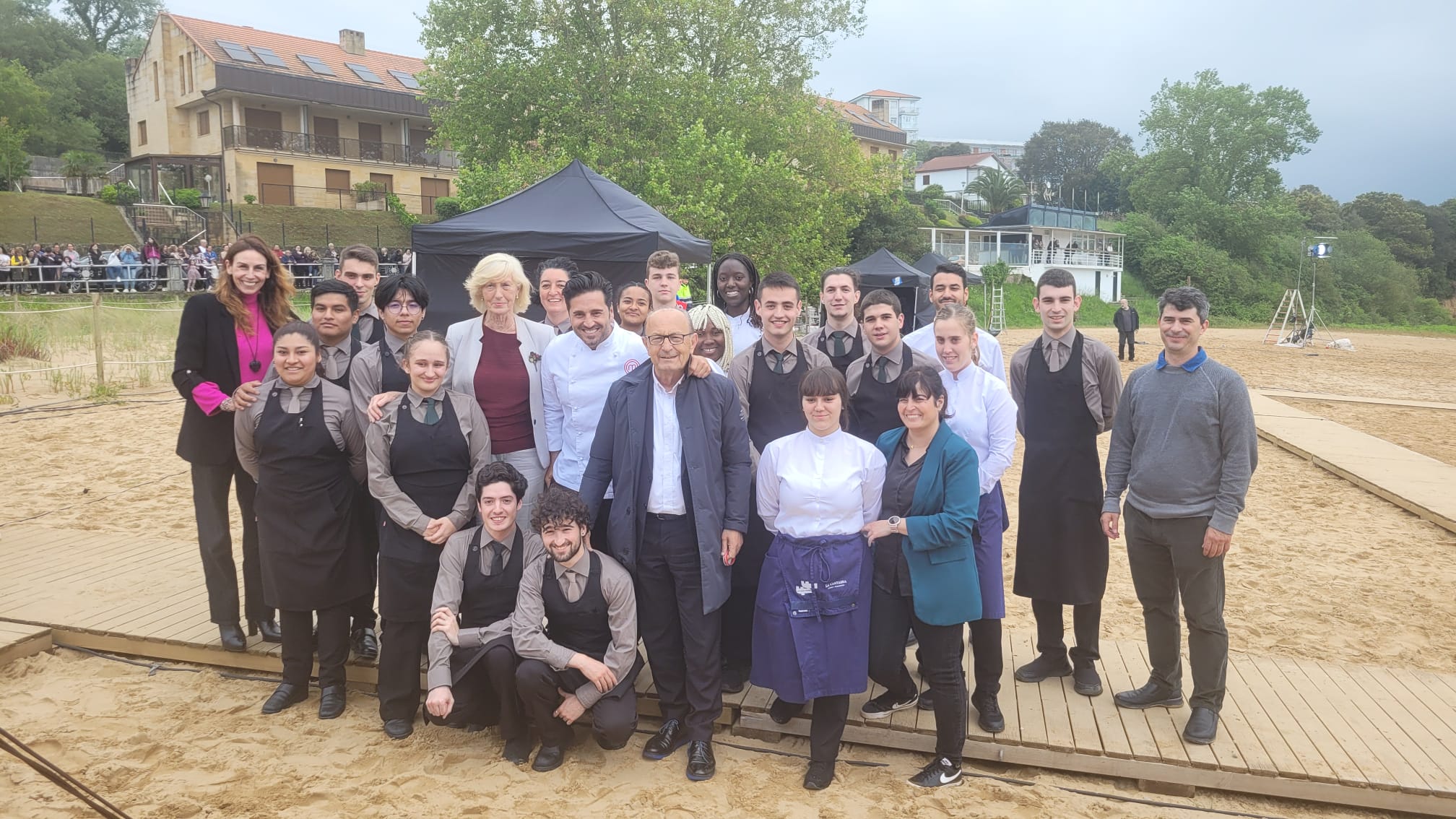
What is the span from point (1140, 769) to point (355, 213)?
30637mm

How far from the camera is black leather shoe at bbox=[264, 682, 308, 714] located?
3.93 m

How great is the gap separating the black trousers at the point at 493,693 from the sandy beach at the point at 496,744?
0.49 feet

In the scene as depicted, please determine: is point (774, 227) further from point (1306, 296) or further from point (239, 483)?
point (1306, 296)

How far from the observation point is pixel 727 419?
3.51 m

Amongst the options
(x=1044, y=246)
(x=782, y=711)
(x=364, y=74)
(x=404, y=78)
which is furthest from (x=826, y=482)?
(x=1044, y=246)

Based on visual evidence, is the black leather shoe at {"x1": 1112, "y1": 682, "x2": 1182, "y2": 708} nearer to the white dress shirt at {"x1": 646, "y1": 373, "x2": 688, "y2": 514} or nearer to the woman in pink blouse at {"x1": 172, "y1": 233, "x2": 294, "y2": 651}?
the white dress shirt at {"x1": 646, "y1": 373, "x2": 688, "y2": 514}

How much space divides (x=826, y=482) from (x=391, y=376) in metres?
1.97

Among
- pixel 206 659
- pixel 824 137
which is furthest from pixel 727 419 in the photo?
pixel 824 137

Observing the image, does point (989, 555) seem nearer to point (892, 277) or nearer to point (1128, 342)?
point (892, 277)

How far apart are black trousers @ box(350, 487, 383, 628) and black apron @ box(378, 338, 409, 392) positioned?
1.51ft

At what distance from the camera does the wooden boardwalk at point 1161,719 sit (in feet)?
10.8

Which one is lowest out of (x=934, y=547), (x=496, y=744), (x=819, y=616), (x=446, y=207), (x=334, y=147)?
(x=496, y=744)

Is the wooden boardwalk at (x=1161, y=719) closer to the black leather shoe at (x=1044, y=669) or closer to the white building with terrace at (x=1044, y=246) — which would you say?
the black leather shoe at (x=1044, y=669)

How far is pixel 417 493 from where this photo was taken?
369 centimetres
